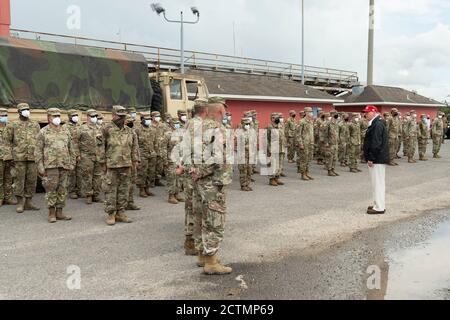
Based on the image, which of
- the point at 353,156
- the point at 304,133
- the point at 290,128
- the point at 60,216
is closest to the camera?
the point at 60,216

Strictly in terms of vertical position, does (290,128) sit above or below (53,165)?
above

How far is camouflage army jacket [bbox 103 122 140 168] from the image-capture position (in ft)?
23.6

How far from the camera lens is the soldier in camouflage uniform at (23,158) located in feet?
27.5

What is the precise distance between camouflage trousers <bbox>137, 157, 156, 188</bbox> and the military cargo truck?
5.09 ft

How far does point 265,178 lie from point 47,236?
7196 mm

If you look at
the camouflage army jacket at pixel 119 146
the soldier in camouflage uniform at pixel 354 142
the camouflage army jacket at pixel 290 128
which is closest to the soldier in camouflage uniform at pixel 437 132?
the soldier in camouflage uniform at pixel 354 142

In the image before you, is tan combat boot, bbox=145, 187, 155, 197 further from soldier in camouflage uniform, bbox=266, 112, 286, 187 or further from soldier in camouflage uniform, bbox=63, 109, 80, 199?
soldier in camouflage uniform, bbox=266, 112, 286, 187

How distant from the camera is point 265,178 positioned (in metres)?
12.7

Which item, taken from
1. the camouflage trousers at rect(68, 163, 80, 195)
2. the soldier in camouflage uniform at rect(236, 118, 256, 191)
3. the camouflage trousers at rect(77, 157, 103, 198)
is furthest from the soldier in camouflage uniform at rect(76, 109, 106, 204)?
the soldier in camouflage uniform at rect(236, 118, 256, 191)

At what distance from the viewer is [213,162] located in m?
4.89

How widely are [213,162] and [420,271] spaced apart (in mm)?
2482

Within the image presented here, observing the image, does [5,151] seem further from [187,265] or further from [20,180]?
[187,265]

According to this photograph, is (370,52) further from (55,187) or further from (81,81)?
(55,187)

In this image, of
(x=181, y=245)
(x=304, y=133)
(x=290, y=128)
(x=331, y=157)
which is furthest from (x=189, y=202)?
(x=290, y=128)
